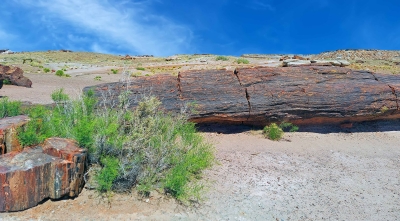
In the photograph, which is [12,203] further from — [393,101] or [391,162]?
[393,101]

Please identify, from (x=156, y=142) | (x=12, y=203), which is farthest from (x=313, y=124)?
(x=12, y=203)

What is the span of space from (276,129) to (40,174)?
6.21 meters

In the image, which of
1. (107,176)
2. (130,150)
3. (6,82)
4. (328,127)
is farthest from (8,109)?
(6,82)

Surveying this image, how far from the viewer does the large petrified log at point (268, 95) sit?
30.3ft

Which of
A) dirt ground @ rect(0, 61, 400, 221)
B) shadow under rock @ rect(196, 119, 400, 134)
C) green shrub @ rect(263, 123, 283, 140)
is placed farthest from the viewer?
shadow under rock @ rect(196, 119, 400, 134)

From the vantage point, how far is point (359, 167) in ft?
25.2

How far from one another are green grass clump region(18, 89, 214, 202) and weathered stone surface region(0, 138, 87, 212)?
42cm

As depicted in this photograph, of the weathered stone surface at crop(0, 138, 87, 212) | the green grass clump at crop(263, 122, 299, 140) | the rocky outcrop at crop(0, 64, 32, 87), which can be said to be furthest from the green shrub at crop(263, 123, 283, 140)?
the rocky outcrop at crop(0, 64, 32, 87)

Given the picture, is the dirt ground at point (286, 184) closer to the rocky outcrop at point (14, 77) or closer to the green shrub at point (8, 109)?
the green shrub at point (8, 109)

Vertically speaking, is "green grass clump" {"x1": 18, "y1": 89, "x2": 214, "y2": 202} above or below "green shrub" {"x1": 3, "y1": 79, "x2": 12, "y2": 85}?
below

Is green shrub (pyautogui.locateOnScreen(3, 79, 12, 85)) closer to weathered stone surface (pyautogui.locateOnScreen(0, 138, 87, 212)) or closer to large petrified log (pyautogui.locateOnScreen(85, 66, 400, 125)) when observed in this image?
large petrified log (pyautogui.locateOnScreen(85, 66, 400, 125))

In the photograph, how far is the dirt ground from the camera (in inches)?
202

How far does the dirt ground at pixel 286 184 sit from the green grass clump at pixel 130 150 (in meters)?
0.25

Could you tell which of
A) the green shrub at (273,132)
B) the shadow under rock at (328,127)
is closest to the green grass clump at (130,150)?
the shadow under rock at (328,127)
